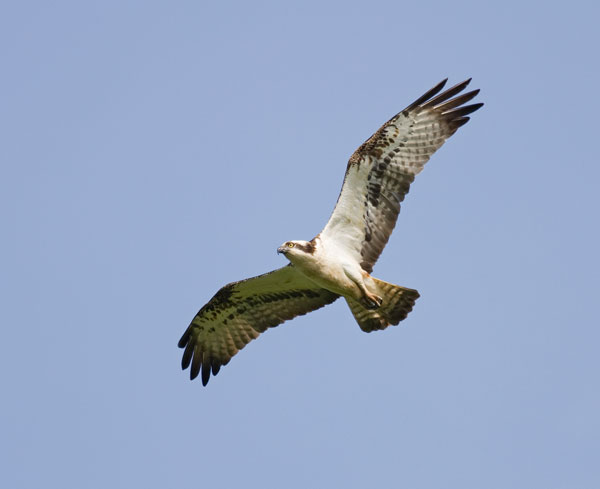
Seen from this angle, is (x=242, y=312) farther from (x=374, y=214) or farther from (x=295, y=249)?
(x=374, y=214)

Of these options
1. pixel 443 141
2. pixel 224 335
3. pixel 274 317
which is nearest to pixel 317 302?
pixel 274 317

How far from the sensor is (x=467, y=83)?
1239 cm

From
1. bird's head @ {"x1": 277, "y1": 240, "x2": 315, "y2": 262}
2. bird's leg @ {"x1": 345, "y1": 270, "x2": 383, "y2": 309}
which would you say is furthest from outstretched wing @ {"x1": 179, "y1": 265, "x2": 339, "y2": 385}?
bird's leg @ {"x1": 345, "y1": 270, "x2": 383, "y2": 309}

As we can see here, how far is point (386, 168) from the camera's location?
12188 millimetres

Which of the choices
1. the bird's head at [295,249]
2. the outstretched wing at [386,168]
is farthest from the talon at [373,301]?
the bird's head at [295,249]

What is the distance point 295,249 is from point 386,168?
1617 mm

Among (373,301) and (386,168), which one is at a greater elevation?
(386,168)

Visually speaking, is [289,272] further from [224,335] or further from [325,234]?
[224,335]

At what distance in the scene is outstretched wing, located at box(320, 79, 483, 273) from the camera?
12188 mm

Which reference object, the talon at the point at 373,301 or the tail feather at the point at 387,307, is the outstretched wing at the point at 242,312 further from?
the talon at the point at 373,301

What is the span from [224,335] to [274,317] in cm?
82

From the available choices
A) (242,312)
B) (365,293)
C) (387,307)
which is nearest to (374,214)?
(365,293)

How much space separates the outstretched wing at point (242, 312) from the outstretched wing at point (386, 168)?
91cm

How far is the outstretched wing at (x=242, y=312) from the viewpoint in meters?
12.9
